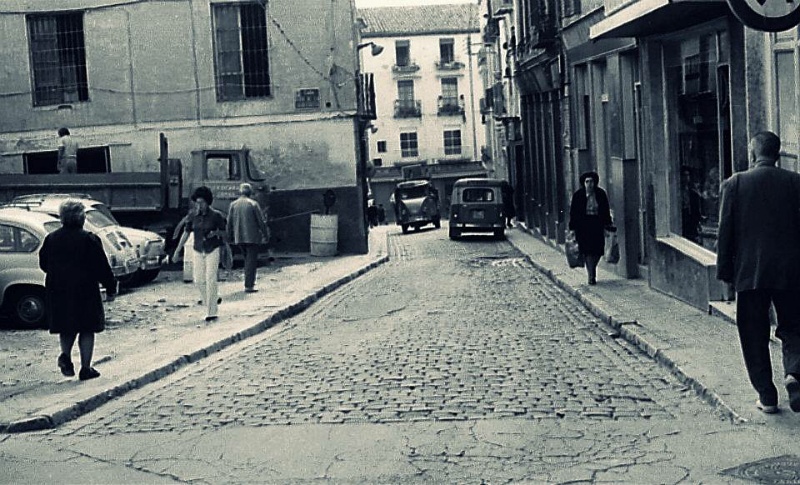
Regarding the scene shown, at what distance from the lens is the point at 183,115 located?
91.1 ft

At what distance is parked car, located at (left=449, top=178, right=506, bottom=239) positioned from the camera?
3453cm

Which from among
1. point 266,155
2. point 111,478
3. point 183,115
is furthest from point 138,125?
point 111,478

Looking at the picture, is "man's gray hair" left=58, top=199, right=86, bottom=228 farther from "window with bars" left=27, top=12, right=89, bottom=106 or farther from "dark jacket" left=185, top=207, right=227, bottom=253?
"window with bars" left=27, top=12, right=89, bottom=106

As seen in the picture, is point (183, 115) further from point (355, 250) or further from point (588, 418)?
point (588, 418)

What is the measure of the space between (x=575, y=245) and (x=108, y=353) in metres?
8.19

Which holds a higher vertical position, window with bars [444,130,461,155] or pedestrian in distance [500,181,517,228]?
window with bars [444,130,461,155]

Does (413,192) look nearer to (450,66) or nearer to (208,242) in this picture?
(208,242)

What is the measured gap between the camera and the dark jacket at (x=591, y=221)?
1689 centimetres

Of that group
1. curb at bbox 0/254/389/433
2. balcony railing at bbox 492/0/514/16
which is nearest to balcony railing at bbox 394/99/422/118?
balcony railing at bbox 492/0/514/16

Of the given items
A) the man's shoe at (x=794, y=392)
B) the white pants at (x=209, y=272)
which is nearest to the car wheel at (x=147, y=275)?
the white pants at (x=209, y=272)

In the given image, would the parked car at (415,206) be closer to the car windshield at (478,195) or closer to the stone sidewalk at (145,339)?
the car windshield at (478,195)

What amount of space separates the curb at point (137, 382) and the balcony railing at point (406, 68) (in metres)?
61.8

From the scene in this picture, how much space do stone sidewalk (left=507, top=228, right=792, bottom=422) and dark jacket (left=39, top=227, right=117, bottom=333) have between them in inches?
201

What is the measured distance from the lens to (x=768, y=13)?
8.03 meters
